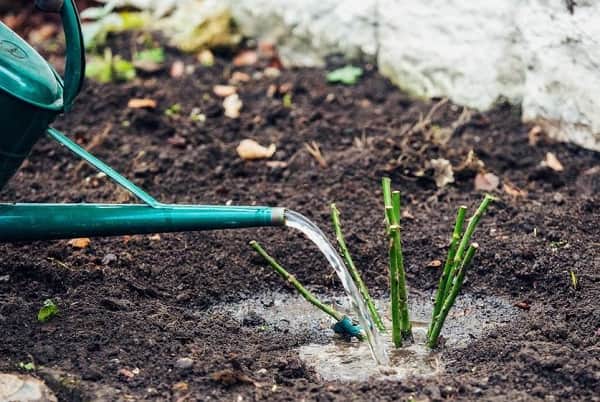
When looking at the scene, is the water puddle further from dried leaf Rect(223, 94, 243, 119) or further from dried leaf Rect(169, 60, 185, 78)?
dried leaf Rect(169, 60, 185, 78)

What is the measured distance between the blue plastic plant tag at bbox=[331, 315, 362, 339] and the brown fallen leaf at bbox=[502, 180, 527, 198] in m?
0.91

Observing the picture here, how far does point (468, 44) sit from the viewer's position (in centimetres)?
381

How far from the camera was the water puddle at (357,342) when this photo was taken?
2518mm

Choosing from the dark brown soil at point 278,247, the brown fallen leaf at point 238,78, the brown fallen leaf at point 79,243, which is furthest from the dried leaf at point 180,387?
the brown fallen leaf at point 238,78

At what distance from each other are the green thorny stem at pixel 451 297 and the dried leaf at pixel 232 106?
154 centimetres

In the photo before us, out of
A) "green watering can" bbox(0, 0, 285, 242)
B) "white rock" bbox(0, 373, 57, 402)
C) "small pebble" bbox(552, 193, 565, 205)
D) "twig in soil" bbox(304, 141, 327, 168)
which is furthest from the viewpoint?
"twig in soil" bbox(304, 141, 327, 168)

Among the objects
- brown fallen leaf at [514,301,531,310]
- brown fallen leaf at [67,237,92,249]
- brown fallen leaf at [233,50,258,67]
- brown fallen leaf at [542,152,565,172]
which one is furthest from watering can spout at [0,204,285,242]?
brown fallen leaf at [233,50,258,67]

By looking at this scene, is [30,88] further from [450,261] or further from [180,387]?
[450,261]

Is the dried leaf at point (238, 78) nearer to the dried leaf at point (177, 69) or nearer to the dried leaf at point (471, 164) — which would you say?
the dried leaf at point (177, 69)

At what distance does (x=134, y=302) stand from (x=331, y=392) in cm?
70

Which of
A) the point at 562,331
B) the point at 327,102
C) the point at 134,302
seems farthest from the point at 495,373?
the point at 327,102

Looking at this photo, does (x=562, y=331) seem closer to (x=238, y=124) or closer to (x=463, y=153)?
(x=463, y=153)

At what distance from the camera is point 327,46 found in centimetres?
431

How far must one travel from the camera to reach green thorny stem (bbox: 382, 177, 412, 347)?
243 cm
